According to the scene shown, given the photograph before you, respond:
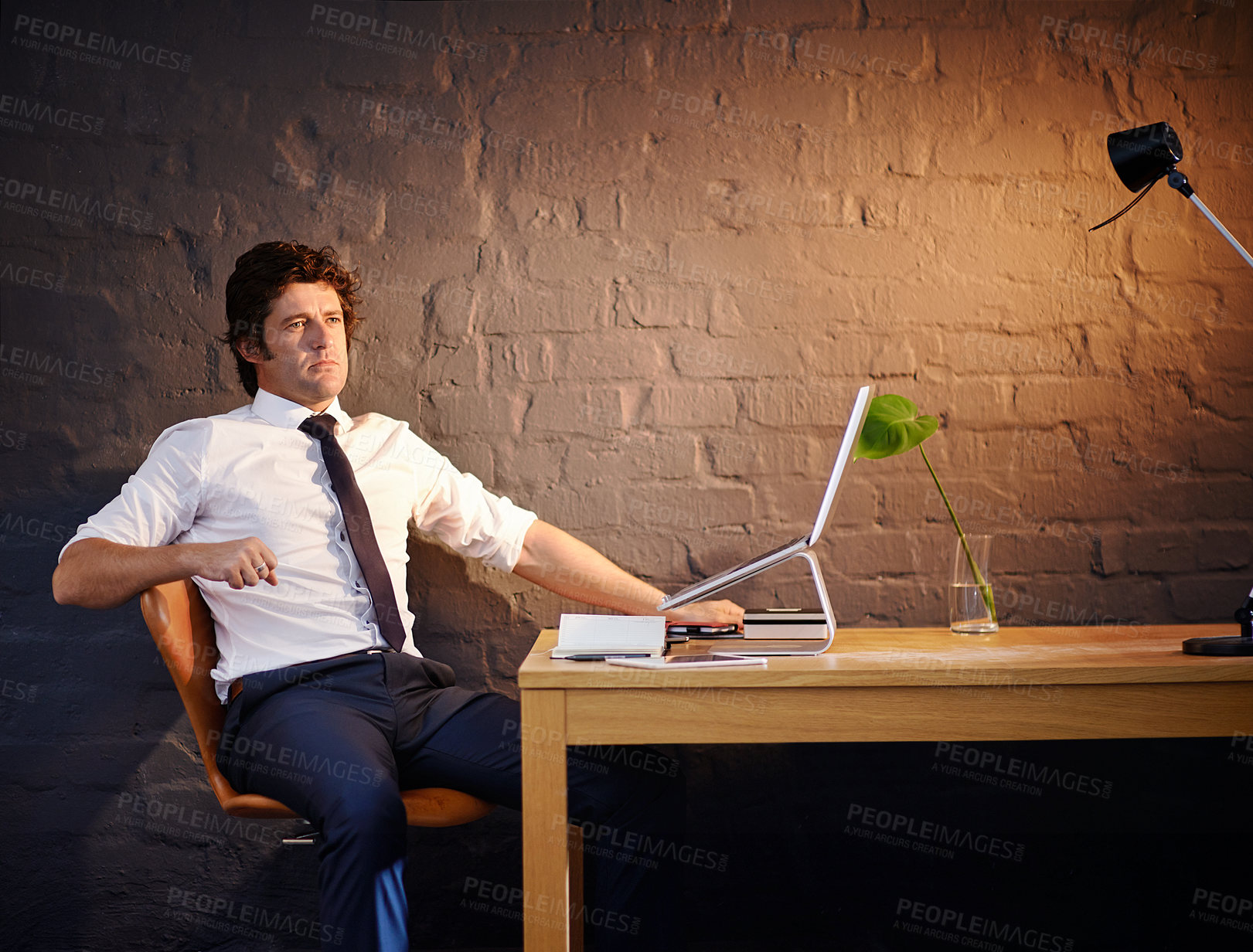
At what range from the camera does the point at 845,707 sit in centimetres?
151

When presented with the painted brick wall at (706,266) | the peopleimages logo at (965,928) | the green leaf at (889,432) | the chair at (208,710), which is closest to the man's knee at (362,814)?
the chair at (208,710)

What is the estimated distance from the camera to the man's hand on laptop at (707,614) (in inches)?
78.0

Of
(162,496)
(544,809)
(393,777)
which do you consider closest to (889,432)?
(544,809)

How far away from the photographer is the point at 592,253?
7.66 feet

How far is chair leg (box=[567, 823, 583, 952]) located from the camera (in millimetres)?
1814

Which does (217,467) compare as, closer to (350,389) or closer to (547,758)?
(350,389)

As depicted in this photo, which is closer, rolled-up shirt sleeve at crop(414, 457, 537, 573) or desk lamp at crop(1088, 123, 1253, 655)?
desk lamp at crop(1088, 123, 1253, 655)

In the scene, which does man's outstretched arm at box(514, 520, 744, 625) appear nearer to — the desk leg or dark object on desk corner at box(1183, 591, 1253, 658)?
the desk leg

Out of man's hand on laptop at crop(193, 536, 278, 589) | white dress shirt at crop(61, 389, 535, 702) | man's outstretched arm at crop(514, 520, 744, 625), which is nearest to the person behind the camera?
man's hand on laptop at crop(193, 536, 278, 589)

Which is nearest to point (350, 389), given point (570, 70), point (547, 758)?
point (570, 70)

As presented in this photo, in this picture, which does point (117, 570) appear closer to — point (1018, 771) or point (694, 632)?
point (694, 632)

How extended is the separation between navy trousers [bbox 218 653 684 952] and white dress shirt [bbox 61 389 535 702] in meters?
0.09

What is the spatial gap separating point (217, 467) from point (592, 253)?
1018mm

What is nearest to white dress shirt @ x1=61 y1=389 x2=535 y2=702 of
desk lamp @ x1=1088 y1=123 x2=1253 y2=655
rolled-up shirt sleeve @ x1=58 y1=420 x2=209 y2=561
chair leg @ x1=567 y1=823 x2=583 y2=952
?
rolled-up shirt sleeve @ x1=58 y1=420 x2=209 y2=561
